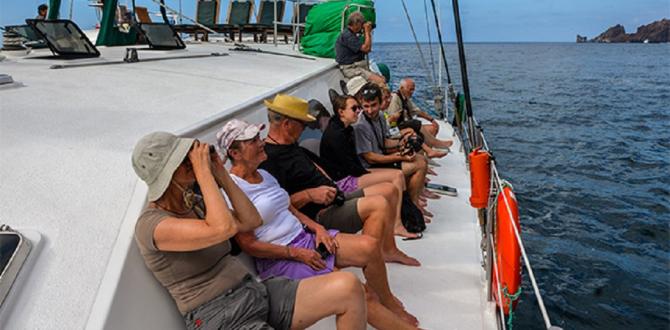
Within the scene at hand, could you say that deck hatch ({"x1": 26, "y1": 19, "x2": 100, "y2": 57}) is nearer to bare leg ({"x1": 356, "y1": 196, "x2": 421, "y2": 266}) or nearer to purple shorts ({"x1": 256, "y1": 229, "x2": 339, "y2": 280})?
bare leg ({"x1": 356, "y1": 196, "x2": 421, "y2": 266})

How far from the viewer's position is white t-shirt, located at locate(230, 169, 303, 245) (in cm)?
256

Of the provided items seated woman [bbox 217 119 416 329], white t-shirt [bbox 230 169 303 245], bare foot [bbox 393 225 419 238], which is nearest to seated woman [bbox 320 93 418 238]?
bare foot [bbox 393 225 419 238]

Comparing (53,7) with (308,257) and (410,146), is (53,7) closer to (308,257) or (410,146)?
(410,146)

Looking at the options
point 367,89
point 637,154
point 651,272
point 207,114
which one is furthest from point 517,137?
point 207,114

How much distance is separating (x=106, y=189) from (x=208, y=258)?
0.47 m

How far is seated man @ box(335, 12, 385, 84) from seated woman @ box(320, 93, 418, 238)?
2727 mm

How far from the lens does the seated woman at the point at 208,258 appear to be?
1851 mm

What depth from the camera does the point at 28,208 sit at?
1907 millimetres

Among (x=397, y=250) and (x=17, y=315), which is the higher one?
(x=17, y=315)

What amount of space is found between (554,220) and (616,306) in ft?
7.54

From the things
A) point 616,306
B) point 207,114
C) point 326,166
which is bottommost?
point 616,306

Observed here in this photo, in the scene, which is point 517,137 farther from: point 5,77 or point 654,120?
point 5,77

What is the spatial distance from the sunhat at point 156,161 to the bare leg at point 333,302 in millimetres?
719

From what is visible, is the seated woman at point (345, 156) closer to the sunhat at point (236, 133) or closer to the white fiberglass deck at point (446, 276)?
the white fiberglass deck at point (446, 276)
